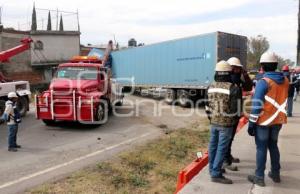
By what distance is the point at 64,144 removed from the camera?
39.9 feet

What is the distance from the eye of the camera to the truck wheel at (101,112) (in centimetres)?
1496

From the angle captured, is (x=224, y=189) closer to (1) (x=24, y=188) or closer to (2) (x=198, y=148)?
(1) (x=24, y=188)

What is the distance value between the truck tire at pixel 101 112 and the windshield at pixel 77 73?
1.15 meters

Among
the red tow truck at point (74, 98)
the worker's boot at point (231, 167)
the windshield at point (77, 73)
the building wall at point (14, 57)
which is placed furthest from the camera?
the building wall at point (14, 57)

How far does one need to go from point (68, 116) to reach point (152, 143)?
3682 millimetres

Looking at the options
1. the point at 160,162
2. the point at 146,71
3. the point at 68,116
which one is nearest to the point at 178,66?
the point at 146,71

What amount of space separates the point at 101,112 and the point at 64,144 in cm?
346

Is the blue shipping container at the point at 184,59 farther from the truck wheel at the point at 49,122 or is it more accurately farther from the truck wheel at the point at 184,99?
the truck wheel at the point at 49,122

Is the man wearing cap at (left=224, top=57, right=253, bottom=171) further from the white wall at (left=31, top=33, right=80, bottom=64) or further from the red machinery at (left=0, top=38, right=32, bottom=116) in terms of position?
the white wall at (left=31, top=33, right=80, bottom=64)

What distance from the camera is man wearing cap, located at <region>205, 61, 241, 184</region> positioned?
691 cm

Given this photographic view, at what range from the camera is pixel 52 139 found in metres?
13.0

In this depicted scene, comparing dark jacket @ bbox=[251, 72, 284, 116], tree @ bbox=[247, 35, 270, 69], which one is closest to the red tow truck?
dark jacket @ bbox=[251, 72, 284, 116]

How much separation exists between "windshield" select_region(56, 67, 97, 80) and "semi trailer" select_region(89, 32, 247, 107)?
7026 mm

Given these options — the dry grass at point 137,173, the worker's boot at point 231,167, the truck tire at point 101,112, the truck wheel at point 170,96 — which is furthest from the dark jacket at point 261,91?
the truck wheel at point 170,96
